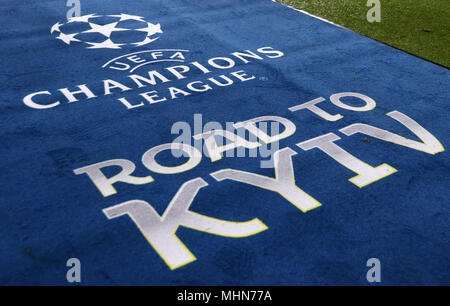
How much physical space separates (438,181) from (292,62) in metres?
1.90

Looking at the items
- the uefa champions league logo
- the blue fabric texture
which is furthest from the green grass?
the uefa champions league logo

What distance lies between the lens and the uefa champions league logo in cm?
453

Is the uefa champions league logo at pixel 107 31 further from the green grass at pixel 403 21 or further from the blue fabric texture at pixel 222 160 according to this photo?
the green grass at pixel 403 21

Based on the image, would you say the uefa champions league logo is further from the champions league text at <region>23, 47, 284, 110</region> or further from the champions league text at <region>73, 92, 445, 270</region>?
the champions league text at <region>73, 92, 445, 270</region>

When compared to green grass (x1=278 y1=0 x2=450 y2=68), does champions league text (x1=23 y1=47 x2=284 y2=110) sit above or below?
below

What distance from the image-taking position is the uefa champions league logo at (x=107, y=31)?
4.53m

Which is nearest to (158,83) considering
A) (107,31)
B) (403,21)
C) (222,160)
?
(222,160)

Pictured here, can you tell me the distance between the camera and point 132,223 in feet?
7.79

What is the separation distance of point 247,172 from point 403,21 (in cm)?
358

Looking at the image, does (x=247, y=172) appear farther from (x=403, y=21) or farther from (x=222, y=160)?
(x=403, y=21)

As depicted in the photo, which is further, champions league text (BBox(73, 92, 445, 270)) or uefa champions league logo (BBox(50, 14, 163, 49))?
uefa champions league logo (BBox(50, 14, 163, 49))

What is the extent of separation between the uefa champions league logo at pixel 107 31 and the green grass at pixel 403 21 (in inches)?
78.0

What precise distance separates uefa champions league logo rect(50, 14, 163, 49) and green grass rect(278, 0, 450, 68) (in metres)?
1.98
